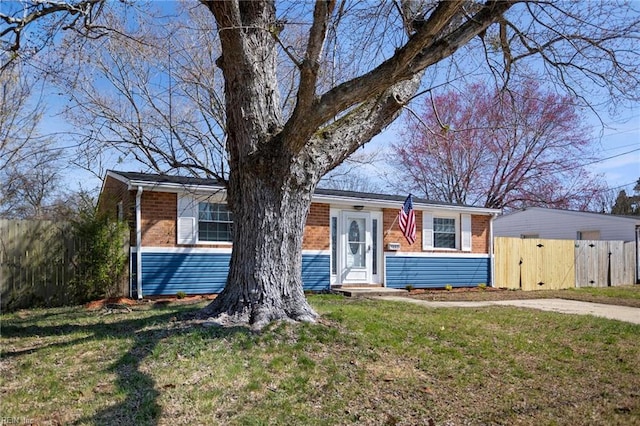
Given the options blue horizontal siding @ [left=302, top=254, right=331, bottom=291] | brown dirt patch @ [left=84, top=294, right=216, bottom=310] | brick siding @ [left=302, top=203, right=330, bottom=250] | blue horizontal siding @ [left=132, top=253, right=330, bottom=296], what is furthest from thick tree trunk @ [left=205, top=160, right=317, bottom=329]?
brick siding @ [left=302, top=203, right=330, bottom=250]

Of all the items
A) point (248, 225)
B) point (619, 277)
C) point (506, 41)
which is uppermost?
point (506, 41)

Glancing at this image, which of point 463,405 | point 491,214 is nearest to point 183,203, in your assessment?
point 463,405

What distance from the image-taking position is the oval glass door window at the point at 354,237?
46.3 feet

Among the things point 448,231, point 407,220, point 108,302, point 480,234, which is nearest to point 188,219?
point 108,302

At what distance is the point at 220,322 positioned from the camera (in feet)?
19.9

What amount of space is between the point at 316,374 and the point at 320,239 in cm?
857

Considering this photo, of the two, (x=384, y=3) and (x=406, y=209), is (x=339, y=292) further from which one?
(x=384, y=3)

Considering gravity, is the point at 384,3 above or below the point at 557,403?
above

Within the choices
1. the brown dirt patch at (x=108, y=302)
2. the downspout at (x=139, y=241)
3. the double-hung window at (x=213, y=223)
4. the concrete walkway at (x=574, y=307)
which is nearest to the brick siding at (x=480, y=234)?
the concrete walkway at (x=574, y=307)

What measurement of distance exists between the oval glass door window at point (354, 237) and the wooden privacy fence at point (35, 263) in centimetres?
705

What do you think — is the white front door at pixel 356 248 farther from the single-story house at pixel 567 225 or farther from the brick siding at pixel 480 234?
the single-story house at pixel 567 225

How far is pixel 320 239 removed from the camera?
13.4 meters

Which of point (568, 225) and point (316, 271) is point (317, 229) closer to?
point (316, 271)

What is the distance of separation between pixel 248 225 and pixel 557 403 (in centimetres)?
396
